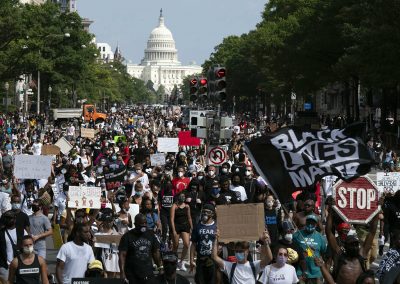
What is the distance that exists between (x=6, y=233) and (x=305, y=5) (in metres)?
70.5

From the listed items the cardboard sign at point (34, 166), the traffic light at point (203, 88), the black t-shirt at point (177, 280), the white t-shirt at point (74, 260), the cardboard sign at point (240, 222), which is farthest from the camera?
the traffic light at point (203, 88)

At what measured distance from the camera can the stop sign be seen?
51.3 feet

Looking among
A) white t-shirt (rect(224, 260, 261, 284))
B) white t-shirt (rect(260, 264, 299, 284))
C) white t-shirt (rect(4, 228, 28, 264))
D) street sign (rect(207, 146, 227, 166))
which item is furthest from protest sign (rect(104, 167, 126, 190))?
white t-shirt (rect(260, 264, 299, 284))

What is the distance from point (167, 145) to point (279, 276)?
25102 mm

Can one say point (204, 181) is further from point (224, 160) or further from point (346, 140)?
point (346, 140)

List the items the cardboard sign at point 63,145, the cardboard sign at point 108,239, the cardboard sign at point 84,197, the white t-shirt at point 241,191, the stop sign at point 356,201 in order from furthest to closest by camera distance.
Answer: the cardboard sign at point 63,145
the white t-shirt at point 241,191
the cardboard sign at point 84,197
the cardboard sign at point 108,239
the stop sign at point 356,201

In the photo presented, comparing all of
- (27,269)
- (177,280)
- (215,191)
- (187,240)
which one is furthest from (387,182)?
(177,280)

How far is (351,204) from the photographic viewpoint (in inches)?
631

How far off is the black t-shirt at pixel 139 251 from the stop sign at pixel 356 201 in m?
2.32

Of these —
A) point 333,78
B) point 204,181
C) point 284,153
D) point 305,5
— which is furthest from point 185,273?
point 305,5

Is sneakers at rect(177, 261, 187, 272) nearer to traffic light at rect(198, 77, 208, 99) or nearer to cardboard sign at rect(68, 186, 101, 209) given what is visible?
cardboard sign at rect(68, 186, 101, 209)

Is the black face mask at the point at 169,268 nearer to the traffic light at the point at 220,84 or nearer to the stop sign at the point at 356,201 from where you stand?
the stop sign at the point at 356,201

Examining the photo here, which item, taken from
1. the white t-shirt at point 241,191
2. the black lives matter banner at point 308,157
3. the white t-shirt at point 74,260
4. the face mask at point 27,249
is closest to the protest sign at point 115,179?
the white t-shirt at point 241,191

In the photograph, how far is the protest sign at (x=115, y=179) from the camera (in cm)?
2517
